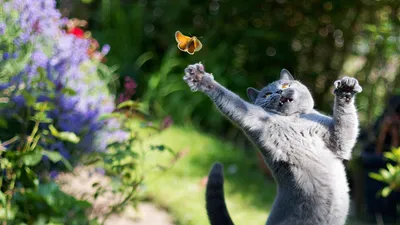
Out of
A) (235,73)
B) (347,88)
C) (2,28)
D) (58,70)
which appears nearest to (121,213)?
(58,70)

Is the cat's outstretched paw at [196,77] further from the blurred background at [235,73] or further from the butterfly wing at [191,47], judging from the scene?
the blurred background at [235,73]

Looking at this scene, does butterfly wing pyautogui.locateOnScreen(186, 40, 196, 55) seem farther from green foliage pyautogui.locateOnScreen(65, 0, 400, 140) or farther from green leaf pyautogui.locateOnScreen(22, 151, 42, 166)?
green foliage pyautogui.locateOnScreen(65, 0, 400, 140)

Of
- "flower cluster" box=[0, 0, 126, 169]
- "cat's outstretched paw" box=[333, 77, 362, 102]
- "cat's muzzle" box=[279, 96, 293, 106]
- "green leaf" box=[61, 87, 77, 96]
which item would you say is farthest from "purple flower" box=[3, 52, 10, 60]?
"cat's outstretched paw" box=[333, 77, 362, 102]

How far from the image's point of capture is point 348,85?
4.67 feet

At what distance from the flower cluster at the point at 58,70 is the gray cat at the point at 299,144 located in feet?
2.89

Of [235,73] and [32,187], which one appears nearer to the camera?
[32,187]

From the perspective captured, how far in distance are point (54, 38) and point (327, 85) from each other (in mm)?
3460

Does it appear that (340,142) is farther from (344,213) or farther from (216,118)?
(216,118)

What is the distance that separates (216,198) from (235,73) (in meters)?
3.75

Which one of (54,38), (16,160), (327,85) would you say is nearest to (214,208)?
(16,160)

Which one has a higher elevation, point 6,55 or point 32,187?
point 6,55

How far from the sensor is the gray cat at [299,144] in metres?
1.47

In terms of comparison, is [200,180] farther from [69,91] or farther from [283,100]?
[283,100]

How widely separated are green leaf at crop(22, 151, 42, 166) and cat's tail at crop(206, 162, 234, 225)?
0.69 m
